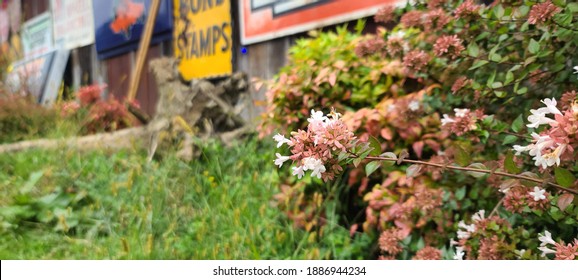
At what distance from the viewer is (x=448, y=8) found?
184 cm

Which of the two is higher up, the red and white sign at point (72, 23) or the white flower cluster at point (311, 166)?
the red and white sign at point (72, 23)

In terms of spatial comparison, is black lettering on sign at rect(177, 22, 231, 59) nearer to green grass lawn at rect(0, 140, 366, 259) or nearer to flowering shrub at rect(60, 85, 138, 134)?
flowering shrub at rect(60, 85, 138, 134)

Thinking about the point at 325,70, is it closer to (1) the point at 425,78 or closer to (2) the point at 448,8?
(1) the point at 425,78

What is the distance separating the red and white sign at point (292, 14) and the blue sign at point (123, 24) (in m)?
0.99

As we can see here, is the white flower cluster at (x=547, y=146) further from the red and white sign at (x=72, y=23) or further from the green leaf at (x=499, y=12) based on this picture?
the red and white sign at (x=72, y=23)

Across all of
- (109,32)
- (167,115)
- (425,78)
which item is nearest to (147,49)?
(109,32)

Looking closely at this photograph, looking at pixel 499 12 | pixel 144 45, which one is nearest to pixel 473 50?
pixel 499 12

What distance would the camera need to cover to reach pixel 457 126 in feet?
4.71

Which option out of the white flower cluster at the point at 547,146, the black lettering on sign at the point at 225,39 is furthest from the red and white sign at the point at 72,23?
the white flower cluster at the point at 547,146

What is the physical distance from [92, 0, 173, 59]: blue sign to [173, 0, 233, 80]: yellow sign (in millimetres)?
152

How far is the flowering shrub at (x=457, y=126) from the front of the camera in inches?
41.1

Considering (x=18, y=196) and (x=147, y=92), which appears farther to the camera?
(x=147, y=92)

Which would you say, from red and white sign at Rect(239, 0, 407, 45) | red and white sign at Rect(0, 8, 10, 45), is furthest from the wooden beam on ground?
red and white sign at Rect(0, 8, 10, 45)
